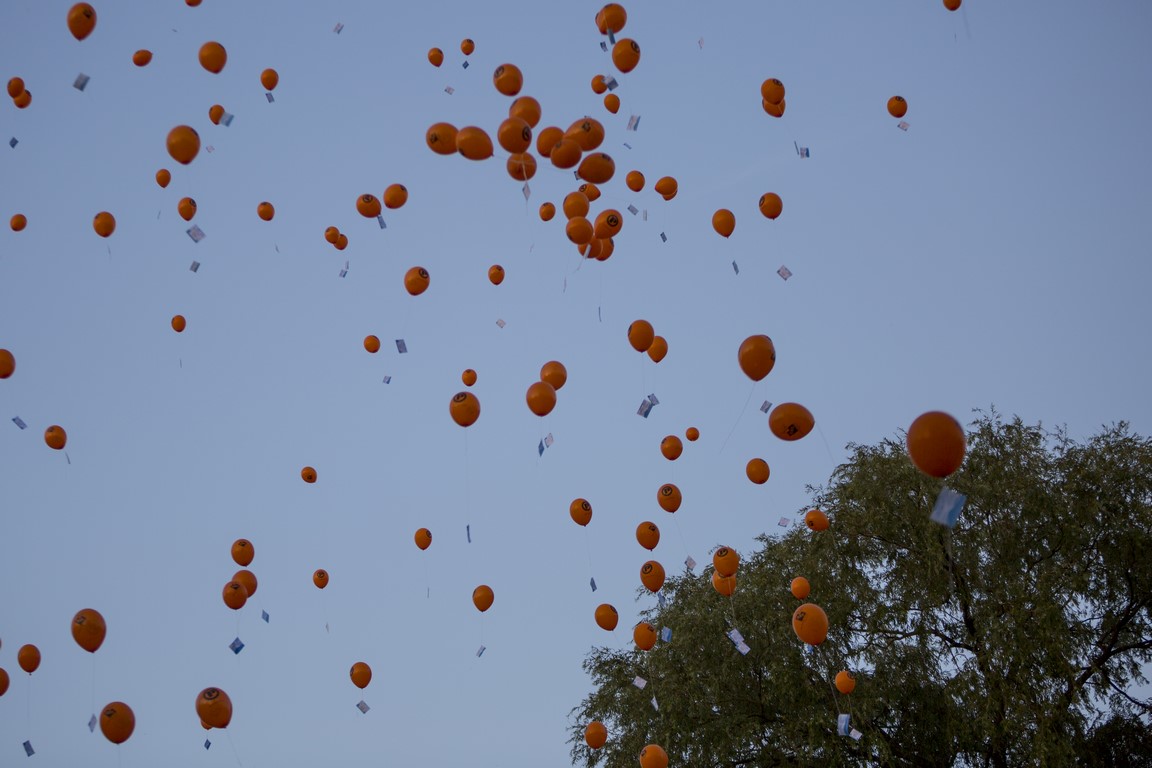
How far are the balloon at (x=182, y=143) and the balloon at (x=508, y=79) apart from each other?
125 inches

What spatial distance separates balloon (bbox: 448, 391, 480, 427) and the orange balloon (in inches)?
140

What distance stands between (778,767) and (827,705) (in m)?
1.09

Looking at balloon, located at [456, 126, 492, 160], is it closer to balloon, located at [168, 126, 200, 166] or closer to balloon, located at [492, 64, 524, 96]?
balloon, located at [492, 64, 524, 96]

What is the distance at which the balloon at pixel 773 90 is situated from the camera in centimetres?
1062

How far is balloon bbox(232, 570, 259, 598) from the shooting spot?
11617 millimetres

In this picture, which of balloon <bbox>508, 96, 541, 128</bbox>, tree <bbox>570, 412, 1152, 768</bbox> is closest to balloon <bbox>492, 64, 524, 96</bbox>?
balloon <bbox>508, 96, 541, 128</bbox>

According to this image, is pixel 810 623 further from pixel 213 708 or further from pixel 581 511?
pixel 213 708

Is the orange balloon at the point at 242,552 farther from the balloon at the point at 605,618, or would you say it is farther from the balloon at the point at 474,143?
the balloon at the point at 474,143

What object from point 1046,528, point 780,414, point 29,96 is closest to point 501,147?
point 780,414

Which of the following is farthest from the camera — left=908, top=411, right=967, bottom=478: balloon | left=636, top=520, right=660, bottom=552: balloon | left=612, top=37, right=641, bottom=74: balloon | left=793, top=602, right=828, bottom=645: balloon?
left=636, top=520, right=660, bottom=552: balloon

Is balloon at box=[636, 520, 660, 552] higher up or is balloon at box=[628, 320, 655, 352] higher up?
balloon at box=[628, 320, 655, 352]

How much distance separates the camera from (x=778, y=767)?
43.7 ft

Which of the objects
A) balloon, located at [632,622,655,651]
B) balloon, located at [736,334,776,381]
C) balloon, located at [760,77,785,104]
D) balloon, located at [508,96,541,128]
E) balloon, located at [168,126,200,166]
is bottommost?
balloon, located at [632,622,655,651]

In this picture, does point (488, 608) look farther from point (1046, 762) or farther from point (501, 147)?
point (1046, 762)
